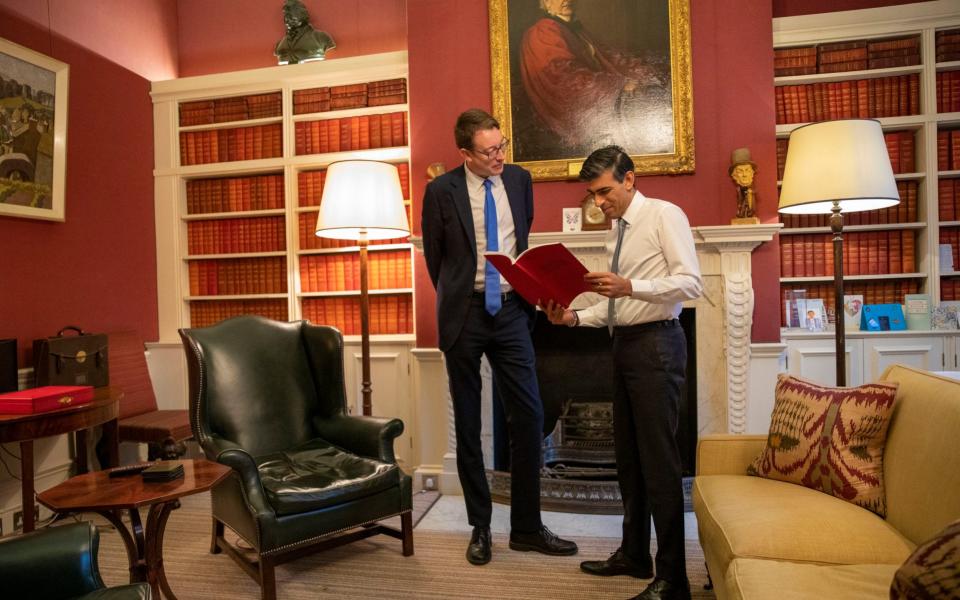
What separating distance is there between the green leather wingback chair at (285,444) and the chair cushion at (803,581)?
148 centimetres

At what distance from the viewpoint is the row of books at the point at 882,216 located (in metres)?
3.70

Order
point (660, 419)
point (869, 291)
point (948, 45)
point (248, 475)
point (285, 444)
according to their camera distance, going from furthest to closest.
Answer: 1. point (869, 291)
2. point (948, 45)
3. point (285, 444)
4. point (248, 475)
5. point (660, 419)

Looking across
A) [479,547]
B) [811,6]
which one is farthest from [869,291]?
[479,547]

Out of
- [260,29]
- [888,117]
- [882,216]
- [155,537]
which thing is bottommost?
[155,537]

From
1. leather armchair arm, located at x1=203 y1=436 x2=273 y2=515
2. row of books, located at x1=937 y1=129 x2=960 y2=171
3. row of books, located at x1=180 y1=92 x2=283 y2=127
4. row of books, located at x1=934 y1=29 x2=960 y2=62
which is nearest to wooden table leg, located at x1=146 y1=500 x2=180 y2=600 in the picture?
leather armchair arm, located at x1=203 y1=436 x2=273 y2=515

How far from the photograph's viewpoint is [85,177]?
384cm

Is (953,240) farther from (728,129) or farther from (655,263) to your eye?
(655,263)

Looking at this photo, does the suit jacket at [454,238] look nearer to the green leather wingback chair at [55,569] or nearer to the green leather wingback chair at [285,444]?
the green leather wingback chair at [285,444]

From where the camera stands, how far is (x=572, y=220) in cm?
345

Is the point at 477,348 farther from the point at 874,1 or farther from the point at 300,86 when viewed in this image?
the point at 874,1

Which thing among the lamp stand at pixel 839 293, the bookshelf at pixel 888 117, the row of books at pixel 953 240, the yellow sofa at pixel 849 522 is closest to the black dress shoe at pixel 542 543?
the yellow sofa at pixel 849 522

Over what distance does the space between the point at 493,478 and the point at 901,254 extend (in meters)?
2.68

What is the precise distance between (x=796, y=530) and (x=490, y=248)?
57.9 inches

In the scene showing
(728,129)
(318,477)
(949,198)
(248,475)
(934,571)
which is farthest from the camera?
(949,198)
